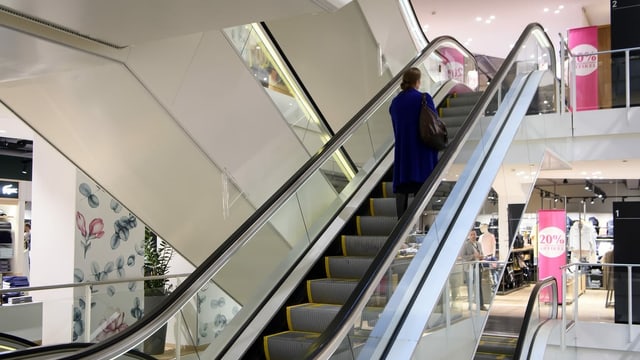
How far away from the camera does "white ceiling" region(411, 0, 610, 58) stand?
15.7 meters

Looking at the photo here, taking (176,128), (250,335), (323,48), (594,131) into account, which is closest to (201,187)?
(176,128)

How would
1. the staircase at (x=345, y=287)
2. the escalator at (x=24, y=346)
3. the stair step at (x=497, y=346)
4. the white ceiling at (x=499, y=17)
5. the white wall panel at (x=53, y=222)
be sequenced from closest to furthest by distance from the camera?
the staircase at (x=345, y=287) → the escalator at (x=24, y=346) → the stair step at (x=497, y=346) → the white wall panel at (x=53, y=222) → the white ceiling at (x=499, y=17)

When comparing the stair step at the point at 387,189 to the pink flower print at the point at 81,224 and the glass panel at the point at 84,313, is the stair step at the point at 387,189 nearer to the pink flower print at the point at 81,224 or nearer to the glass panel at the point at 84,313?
the glass panel at the point at 84,313

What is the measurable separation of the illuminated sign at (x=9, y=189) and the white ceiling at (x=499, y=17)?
1046 cm

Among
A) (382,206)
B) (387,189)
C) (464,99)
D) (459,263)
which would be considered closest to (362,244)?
(382,206)

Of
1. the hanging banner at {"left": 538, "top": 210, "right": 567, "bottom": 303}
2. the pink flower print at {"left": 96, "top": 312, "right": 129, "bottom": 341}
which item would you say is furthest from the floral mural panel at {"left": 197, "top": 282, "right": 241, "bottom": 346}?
the hanging banner at {"left": 538, "top": 210, "right": 567, "bottom": 303}

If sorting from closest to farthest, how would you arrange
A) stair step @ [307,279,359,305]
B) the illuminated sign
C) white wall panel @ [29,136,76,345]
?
stair step @ [307,279,359,305]
white wall panel @ [29,136,76,345]
the illuminated sign

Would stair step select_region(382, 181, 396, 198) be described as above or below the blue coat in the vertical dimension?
below

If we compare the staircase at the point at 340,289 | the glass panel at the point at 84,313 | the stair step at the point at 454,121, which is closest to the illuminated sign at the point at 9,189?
Result: the glass panel at the point at 84,313

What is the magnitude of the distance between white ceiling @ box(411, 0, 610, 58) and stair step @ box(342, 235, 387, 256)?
1090 cm

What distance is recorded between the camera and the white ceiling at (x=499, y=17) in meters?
15.7

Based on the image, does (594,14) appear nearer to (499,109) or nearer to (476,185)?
(499,109)

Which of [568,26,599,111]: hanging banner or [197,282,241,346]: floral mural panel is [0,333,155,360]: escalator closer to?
[197,282,241,346]: floral mural panel

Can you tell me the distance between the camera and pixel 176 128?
5.94 meters
